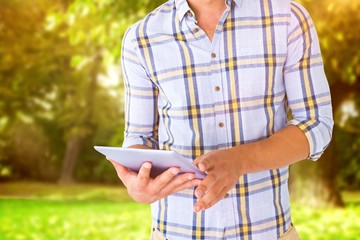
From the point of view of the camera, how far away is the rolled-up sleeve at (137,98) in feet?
4.24

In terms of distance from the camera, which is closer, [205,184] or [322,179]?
[205,184]

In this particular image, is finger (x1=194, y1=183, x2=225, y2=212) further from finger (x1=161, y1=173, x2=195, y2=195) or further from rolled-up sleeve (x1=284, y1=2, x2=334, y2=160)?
rolled-up sleeve (x1=284, y1=2, x2=334, y2=160)

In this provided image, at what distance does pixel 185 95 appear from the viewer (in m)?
1.24

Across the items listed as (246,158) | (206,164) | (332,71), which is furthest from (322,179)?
(206,164)

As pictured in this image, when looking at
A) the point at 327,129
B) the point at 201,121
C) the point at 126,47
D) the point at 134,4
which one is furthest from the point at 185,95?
the point at 134,4

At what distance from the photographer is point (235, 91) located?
122 cm

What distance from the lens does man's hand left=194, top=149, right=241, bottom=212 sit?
99 centimetres

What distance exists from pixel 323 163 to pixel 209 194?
269cm

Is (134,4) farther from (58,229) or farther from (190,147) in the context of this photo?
(190,147)

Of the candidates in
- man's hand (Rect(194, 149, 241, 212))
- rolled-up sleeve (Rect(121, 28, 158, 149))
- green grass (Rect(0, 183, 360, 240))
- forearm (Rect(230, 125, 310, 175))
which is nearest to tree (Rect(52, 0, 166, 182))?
green grass (Rect(0, 183, 360, 240))

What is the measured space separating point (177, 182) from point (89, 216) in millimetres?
2529

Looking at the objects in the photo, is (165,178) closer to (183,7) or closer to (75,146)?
(183,7)

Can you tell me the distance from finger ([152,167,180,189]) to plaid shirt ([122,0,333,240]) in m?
0.20

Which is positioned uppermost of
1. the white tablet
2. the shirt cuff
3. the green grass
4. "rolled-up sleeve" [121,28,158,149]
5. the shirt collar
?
the shirt collar
